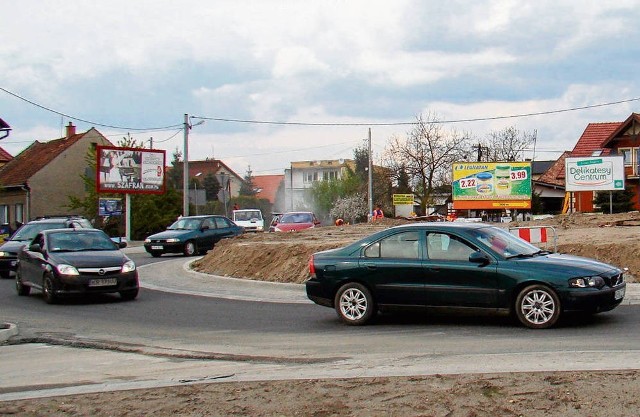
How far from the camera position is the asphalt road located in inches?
320

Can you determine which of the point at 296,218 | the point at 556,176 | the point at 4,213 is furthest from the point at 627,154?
the point at 4,213

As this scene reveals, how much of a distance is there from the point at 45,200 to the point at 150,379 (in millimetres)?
54281

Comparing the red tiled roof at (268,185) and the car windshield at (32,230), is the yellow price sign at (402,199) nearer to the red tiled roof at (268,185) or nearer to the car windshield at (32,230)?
the car windshield at (32,230)

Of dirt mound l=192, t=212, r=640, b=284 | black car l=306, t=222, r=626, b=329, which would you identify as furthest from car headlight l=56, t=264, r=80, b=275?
black car l=306, t=222, r=626, b=329

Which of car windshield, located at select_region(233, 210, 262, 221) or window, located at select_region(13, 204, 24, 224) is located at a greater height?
window, located at select_region(13, 204, 24, 224)

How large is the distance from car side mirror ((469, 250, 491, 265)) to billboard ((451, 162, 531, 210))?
34494mm

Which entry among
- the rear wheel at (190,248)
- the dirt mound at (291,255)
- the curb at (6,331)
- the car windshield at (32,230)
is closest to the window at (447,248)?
the dirt mound at (291,255)

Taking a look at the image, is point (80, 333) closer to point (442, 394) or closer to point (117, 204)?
point (442, 394)

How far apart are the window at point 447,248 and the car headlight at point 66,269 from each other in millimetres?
7614

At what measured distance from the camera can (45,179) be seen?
5922 cm

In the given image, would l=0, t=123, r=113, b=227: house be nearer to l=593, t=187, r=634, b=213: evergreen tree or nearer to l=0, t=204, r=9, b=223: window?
l=0, t=204, r=9, b=223: window

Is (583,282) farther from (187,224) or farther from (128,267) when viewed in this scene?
(187,224)

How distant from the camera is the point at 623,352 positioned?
8.58 meters

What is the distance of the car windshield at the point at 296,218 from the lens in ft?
126
